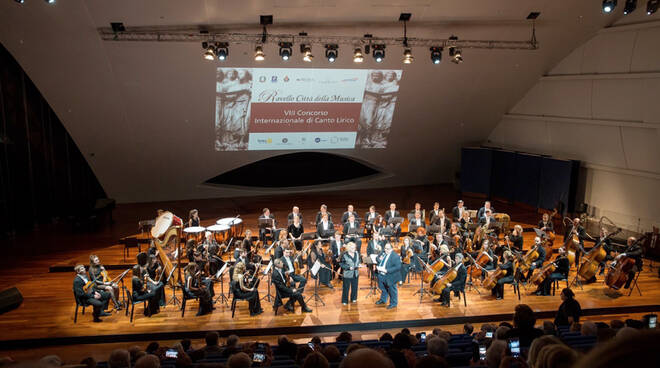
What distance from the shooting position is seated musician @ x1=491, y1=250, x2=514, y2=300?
859cm

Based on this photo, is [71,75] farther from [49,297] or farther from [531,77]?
[531,77]

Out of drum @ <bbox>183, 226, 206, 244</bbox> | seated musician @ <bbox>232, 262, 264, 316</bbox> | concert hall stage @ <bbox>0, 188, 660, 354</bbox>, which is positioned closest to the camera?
concert hall stage @ <bbox>0, 188, 660, 354</bbox>

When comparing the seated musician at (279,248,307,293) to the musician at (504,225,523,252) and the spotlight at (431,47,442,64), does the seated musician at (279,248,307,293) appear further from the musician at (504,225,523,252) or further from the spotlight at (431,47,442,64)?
the spotlight at (431,47,442,64)

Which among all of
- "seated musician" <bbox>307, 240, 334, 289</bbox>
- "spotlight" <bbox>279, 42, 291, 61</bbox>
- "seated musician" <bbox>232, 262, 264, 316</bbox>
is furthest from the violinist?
"spotlight" <bbox>279, 42, 291, 61</bbox>

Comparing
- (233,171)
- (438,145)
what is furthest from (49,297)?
(438,145)

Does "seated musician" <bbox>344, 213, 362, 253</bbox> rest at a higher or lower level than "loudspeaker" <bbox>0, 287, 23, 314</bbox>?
higher

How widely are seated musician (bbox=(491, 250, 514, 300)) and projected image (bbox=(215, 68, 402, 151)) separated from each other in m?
5.96

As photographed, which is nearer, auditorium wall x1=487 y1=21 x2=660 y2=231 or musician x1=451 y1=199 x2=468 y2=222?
auditorium wall x1=487 y1=21 x2=660 y2=231

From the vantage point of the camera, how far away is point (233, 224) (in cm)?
1028

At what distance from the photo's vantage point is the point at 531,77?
14195 mm

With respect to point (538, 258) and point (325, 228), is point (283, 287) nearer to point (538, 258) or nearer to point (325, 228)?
point (325, 228)

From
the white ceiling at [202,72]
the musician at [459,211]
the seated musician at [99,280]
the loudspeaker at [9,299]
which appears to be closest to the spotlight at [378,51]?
the white ceiling at [202,72]

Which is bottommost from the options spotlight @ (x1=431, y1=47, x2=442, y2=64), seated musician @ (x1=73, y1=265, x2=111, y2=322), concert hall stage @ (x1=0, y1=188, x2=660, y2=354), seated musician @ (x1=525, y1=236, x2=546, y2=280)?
concert hall stage @ (x1=0, y1=188, x2=660, y2=354)

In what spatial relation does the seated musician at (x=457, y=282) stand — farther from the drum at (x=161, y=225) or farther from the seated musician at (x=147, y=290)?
the drum at (x=161, y=225)
